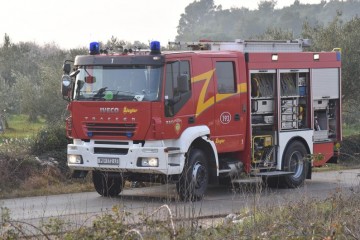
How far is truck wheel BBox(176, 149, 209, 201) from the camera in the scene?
658 inches

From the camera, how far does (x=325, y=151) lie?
2102cm

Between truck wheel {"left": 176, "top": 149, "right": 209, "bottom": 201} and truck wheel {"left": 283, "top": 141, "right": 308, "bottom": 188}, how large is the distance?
273cm

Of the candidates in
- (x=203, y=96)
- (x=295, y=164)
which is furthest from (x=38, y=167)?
(x=295, y=164)

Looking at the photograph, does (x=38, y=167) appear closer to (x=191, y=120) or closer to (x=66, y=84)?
(x=66, y=84)

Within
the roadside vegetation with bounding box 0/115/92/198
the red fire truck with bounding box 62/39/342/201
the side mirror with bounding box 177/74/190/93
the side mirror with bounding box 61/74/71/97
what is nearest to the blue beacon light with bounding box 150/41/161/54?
the red fire truck with bounding box 62/39/342/201

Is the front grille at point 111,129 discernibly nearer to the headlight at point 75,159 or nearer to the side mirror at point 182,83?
the headlight at point 75,159

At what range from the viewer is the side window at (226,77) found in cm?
1794

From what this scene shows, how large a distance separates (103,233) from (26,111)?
28.3 meters

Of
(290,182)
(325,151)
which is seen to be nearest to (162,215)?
(290,182)

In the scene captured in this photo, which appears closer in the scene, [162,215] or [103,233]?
[103,233]

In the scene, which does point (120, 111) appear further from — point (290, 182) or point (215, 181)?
point (290, 182)

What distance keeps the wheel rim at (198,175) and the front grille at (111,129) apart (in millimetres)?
1435

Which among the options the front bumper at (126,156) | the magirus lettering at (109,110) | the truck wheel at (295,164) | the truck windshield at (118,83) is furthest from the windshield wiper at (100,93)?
the truck wheel at (295,164)

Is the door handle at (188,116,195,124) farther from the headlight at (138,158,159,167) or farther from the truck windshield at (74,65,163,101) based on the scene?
the headlight at (138,158,159,167)
